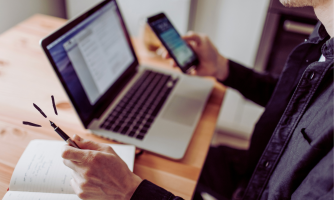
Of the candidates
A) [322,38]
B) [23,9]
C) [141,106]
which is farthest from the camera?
[23,9]

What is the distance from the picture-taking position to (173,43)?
2.95 feet

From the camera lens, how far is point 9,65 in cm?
96

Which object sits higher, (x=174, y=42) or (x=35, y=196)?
A: (x=174, y=42)

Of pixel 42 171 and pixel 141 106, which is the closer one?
pixel 42 171

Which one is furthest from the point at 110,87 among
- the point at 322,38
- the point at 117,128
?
the point at 322,38

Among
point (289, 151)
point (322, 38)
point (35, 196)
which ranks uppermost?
point (322, 38)

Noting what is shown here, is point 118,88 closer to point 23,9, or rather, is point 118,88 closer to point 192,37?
point 192,37

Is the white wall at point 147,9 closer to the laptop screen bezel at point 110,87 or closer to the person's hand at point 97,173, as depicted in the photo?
the laptop screen bezel at point 110,87

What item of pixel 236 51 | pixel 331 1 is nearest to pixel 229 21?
pixel 236 51

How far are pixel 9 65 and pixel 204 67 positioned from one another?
733 millimetres

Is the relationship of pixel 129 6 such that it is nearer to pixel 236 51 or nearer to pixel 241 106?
pixel 236 51

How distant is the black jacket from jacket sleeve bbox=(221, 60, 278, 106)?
0.17 m

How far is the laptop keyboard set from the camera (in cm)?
75

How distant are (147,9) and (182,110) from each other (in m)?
1.02
